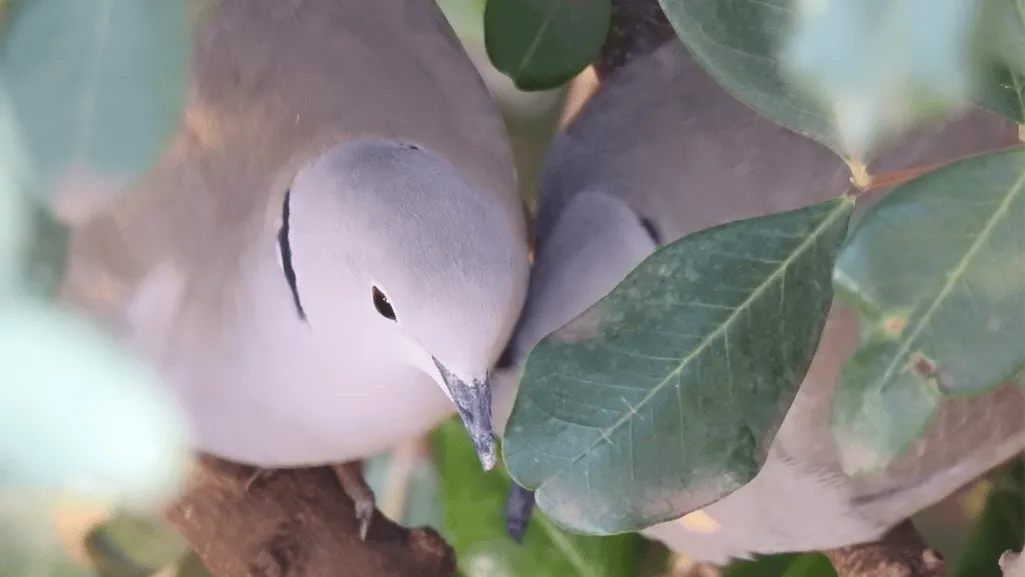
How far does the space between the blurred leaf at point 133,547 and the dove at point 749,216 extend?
382mm

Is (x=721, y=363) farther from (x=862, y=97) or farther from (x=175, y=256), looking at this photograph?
(x=175, y=256)

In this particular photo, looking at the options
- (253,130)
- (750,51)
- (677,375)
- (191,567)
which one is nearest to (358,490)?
(191,567)

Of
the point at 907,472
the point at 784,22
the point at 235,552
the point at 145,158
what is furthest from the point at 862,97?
the point at 235,552

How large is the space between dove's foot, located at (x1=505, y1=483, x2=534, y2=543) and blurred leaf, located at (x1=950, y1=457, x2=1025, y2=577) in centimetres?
45

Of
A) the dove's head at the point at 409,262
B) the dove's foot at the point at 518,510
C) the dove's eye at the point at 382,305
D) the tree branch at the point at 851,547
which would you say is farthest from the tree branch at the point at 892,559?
the dove's eye at the point at 382,305

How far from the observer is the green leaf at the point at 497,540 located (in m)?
0.98

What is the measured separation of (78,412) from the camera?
0.64 metres

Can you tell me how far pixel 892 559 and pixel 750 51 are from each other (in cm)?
57

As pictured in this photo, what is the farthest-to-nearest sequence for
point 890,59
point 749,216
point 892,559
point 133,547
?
point 133,547 → point 892,559 → point 749,216 → point 890,59

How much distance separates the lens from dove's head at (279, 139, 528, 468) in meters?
0.61

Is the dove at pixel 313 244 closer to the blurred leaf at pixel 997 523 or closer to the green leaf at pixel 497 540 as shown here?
the green leaf at pixel 497 540

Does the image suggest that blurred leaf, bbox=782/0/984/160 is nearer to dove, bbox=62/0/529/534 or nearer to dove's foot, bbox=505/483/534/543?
dove, bbox=62/0/529/534

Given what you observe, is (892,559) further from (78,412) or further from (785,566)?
(78,412)

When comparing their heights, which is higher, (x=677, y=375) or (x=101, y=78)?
(x=101, y=78)
